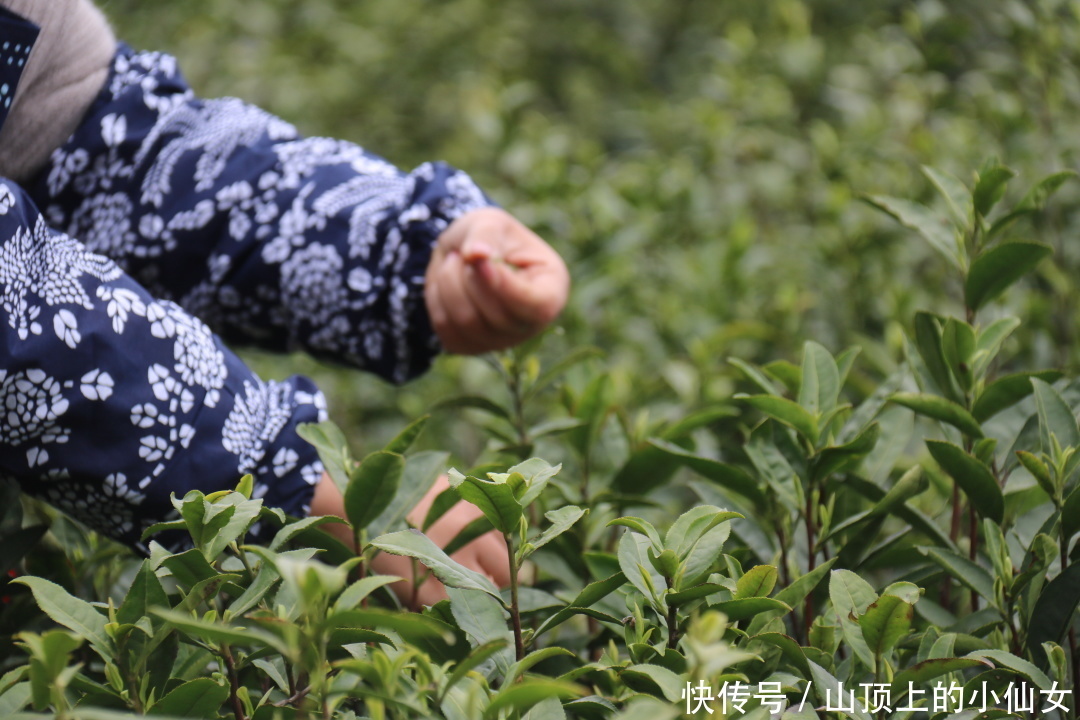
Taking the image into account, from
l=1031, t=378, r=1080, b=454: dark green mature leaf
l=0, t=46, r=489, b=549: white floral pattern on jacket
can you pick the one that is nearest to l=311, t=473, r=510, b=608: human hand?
l=0, t=46, r=489, b=549: white floral pattern on jacket

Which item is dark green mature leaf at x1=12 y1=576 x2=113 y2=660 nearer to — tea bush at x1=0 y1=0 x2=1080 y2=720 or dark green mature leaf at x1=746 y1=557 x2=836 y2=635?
tea bush at x1=0 y1=0 x2=1080 y2=720

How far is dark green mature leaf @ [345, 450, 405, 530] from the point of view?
31.3 inches

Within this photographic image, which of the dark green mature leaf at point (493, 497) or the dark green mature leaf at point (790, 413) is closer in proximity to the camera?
the dark green mature leaf at point (493, 497)

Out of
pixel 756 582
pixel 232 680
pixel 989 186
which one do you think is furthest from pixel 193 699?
pixel 989 186

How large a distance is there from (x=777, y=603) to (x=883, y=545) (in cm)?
24

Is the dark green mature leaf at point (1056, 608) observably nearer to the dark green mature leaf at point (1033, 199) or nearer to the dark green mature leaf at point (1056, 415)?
the dark green mature leaf at point (1056, 415)

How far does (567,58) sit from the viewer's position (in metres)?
3.81

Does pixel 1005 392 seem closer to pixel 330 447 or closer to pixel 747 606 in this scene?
pixel 747 606

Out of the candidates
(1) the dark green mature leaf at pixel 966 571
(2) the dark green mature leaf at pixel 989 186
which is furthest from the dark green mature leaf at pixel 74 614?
(2) the dark green mature leaf at pixel 989 186

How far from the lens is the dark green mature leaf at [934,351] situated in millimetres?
945

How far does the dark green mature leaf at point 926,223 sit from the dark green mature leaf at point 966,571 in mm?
313

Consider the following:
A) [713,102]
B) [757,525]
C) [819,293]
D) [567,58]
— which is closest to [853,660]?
[757,525]

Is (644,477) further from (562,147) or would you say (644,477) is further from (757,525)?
(562,147)

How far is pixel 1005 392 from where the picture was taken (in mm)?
934
